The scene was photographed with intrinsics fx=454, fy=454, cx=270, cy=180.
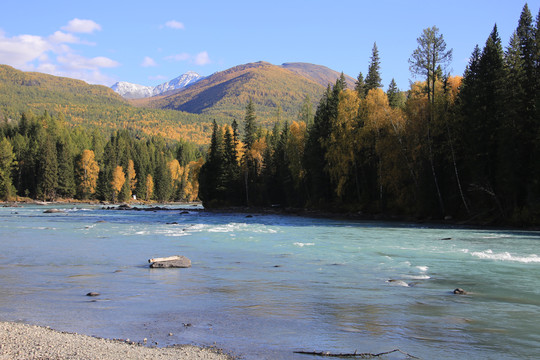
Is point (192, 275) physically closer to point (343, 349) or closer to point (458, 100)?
point (343, 349)

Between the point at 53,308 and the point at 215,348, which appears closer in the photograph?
the point at 215,348

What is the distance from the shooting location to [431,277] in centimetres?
1552

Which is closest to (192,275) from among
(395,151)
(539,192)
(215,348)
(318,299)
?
(318,299)

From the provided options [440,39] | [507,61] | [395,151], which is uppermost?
[440,39]

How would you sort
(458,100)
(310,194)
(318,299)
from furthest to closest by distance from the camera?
(310,194)
(458,100)
(318,299)

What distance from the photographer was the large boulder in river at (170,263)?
56.0ft

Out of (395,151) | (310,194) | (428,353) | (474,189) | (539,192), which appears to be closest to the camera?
(428,353)

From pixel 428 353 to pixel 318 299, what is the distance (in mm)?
4508

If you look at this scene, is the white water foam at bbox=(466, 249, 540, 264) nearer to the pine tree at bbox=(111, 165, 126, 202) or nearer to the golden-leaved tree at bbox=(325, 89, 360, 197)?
the golden-leaved tree at bbox=(325, 89, 360, 197)

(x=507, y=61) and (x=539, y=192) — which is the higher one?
(x=507, y=61)

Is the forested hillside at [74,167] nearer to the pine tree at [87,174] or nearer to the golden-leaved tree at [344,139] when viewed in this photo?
the pine tree at [87,174]

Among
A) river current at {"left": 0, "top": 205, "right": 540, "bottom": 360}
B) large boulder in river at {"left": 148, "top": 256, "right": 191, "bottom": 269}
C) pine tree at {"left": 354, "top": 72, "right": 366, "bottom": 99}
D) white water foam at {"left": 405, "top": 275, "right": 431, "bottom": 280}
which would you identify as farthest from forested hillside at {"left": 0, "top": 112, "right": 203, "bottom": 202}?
white water foam at {"left": 405, "top": 275, "right": 431, "bottom": 280}

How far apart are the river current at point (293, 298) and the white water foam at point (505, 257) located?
0.28ft

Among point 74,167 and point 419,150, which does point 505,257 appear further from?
point 74,167
